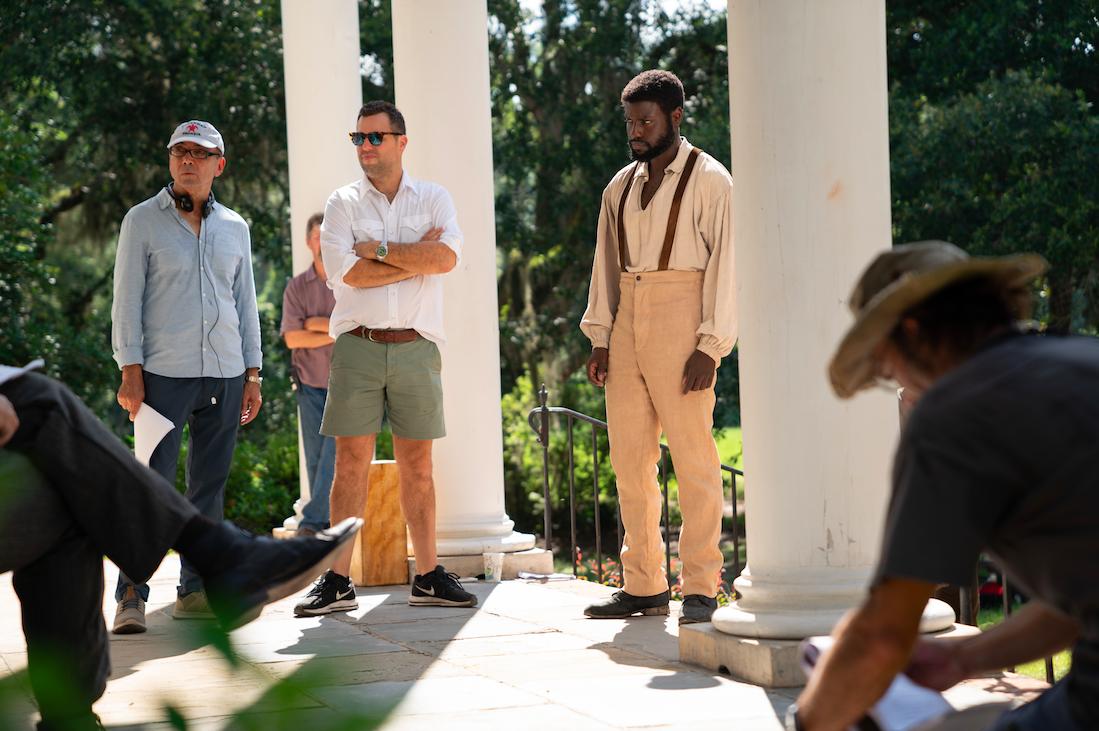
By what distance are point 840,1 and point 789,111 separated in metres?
0.38

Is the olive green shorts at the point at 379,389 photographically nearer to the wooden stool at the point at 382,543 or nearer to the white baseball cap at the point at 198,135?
the white baseball cap at the point at 198,135

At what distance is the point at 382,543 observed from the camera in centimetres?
750

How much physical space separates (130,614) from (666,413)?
2330mm

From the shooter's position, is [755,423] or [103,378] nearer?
[755,423]

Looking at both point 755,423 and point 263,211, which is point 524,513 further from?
point 755,423

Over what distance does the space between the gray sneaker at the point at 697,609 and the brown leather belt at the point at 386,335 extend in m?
1.67

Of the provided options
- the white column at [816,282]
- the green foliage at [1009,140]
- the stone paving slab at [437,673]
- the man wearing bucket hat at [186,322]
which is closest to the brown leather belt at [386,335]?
the man wearing bucket hat at [186,322]

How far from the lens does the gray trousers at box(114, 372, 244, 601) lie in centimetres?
611

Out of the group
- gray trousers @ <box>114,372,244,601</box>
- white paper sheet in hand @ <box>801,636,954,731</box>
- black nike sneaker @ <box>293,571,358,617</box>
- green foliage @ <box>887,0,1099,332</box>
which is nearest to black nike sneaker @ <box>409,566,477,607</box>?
black nike sneaker @ <box>293,571,358,617</box>

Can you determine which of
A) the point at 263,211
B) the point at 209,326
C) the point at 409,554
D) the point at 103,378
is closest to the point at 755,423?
the point at 209,326

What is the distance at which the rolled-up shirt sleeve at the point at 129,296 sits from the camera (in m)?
6.04

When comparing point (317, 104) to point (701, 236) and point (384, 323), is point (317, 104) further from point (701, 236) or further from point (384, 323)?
point (701, 236)

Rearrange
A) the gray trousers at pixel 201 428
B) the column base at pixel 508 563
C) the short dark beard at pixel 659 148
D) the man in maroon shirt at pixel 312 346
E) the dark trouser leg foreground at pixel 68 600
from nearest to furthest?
the dark trouser leg foreground at pixel 68 600 → the short dark beard at pixel 659 148 → the gray trousers at pixel 201 428 → the column base at pixel 508 563 → the man in maroon shirt at pixel 312 346

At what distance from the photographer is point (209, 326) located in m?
6.19
